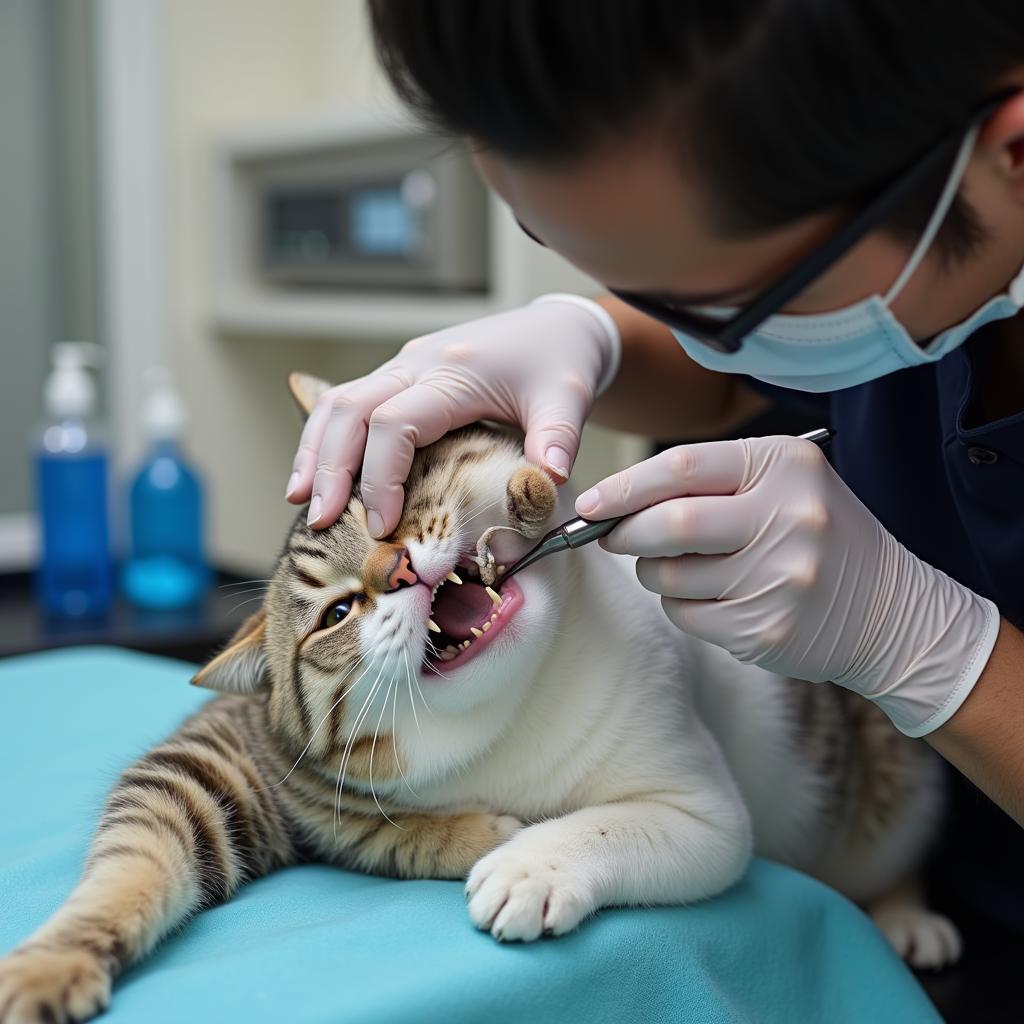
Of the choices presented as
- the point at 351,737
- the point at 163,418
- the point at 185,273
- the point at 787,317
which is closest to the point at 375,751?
the point at 351,737

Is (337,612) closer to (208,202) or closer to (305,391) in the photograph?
(305,391)

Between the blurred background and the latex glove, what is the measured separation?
3.86 ft

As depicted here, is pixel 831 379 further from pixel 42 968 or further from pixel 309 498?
pixel 42 968

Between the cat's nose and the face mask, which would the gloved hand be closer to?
the cat's nose

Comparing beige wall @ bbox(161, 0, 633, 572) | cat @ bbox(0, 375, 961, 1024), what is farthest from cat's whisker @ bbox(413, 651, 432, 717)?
beige wall @ bbox(161, 0, 633, 572)

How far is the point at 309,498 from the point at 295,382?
0.19m

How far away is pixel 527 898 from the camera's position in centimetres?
74

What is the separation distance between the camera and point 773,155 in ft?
1.92

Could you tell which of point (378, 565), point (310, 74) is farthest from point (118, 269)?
point (378, 565)

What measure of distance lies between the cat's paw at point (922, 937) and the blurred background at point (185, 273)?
3.47 ft

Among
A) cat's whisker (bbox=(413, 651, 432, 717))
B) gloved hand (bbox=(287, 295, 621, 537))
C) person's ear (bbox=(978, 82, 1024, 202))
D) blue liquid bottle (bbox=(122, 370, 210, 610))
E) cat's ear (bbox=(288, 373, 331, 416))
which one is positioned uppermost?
person's ear (bbox=(978, 82, 1024, 202))

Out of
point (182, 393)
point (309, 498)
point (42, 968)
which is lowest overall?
point (182, 393)

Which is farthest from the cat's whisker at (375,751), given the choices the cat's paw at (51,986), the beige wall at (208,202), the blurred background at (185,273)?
the beige wall at (208,202)

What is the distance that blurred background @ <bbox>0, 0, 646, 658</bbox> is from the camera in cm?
211
